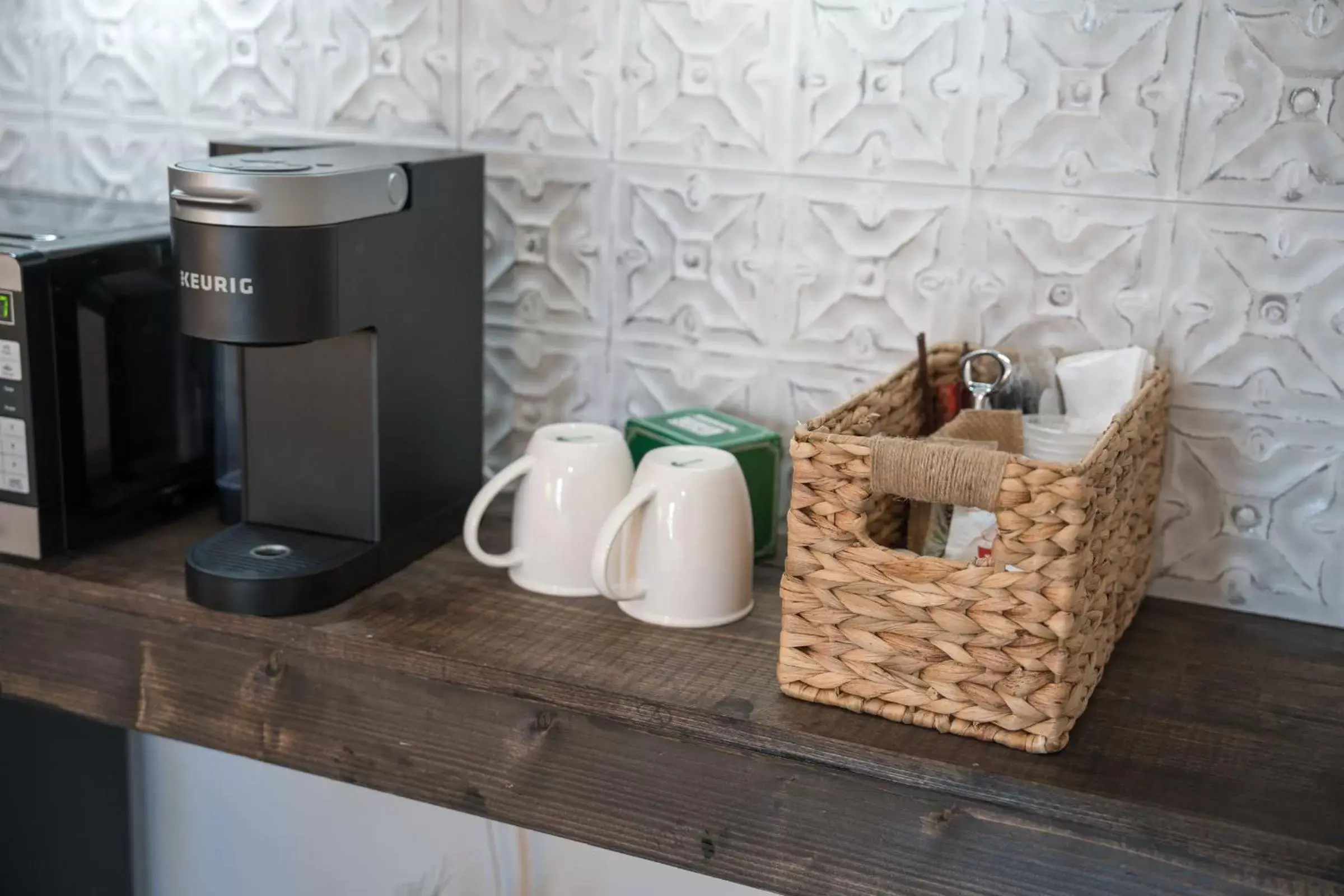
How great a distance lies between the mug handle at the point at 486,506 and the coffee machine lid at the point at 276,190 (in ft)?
0.74

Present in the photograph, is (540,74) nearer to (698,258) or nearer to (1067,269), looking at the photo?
(698,258)

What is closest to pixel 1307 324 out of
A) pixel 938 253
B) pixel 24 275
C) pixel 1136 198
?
pixel 1136 198

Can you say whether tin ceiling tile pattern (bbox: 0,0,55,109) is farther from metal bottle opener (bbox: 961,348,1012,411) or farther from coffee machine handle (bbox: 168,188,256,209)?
metal bottle opener (bbox: 961,348,1012,411)

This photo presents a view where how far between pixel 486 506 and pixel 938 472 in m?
0.40

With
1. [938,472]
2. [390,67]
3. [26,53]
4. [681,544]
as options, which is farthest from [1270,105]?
[26,53]

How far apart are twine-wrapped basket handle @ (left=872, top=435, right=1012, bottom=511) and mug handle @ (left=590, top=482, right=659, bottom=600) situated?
0.21 meters

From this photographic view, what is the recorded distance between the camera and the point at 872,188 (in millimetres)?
1172

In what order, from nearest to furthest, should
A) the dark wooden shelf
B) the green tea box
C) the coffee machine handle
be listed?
the dark wooden shelf, the coffee machine handle, the green tea box

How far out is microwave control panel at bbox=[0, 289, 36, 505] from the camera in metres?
1.07

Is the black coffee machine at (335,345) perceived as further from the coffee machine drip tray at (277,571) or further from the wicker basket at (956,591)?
the wicker basket at (956,591)

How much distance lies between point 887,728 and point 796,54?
594mm

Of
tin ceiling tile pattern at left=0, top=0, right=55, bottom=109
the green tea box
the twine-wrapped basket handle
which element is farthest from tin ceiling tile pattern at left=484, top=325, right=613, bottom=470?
tin ceiling tile pattern at left=0, top=0, right=55, bottom=109

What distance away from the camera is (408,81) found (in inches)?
51.6

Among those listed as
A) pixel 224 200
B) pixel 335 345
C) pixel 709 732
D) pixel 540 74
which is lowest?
pixel 709 732
